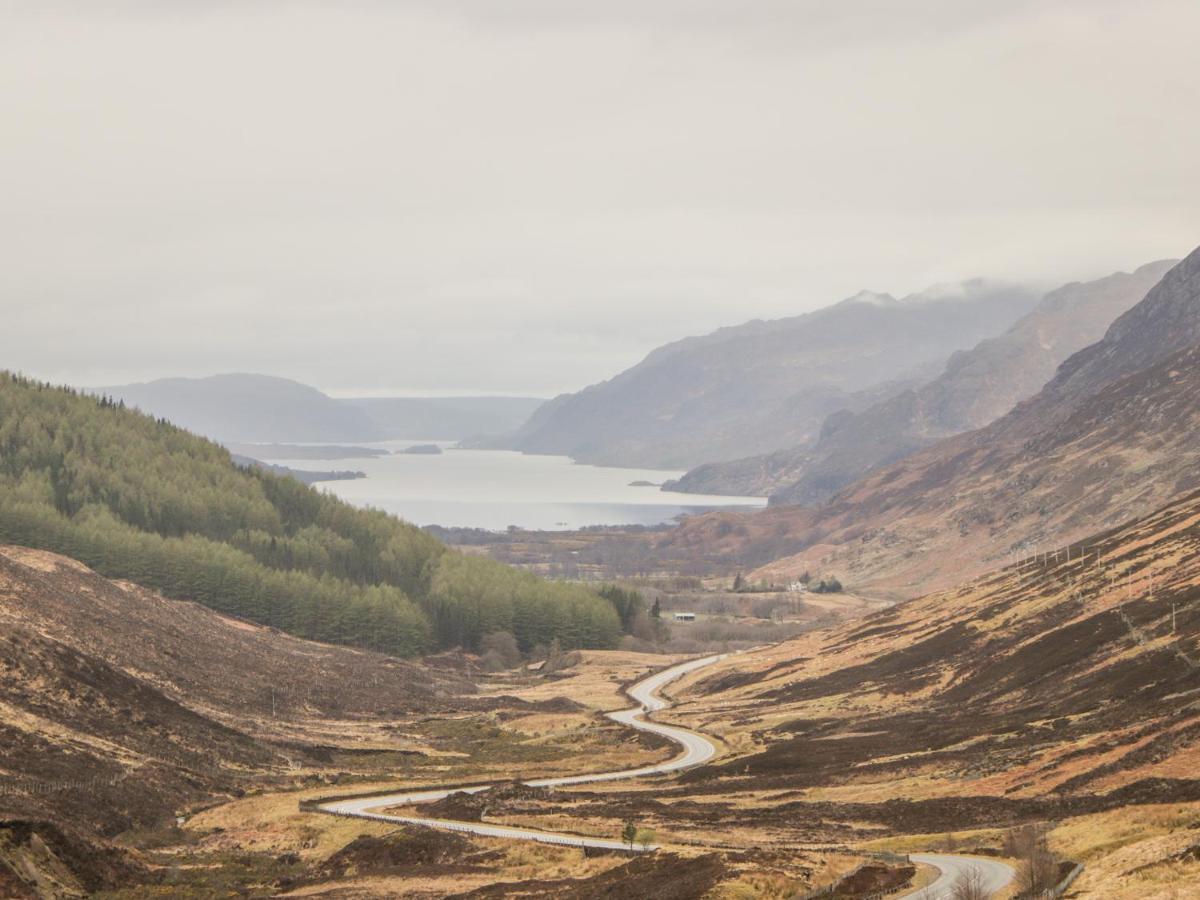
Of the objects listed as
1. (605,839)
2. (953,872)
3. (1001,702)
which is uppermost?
(953,872)

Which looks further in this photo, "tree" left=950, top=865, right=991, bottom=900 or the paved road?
the paved road

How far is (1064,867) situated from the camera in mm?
53344

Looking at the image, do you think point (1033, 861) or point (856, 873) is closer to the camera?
point (1033, 861)

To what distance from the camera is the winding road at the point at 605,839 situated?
2221 inches

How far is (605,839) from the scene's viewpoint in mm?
74500

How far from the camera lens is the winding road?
185 feet

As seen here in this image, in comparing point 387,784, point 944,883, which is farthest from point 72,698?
point 944,883

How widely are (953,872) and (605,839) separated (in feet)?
73.8

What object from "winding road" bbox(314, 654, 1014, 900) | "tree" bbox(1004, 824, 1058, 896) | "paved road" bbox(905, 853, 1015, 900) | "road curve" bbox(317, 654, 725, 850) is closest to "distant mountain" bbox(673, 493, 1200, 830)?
"tree" bbox(1004, 824, 1058, 896)

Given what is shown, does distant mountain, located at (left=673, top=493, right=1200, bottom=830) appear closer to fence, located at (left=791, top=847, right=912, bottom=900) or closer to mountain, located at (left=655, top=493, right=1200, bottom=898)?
mountain, located at (left=655, top=493, right=1200, bottom=898)

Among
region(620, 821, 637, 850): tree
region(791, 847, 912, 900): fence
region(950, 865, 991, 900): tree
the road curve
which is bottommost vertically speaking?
the road curve

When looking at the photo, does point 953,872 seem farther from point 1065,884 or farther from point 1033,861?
point 1065,884

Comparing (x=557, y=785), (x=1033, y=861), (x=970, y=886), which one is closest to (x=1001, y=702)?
(x=557, y=785)

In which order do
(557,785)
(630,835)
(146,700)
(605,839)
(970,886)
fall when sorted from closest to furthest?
(970,886) → (630,835) → (605,839) → (557,785) → (146,700)
